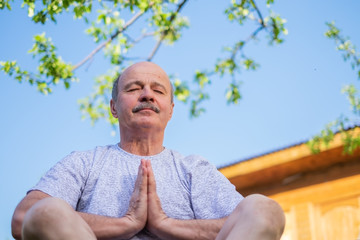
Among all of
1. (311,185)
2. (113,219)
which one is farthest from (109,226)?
(311,185)

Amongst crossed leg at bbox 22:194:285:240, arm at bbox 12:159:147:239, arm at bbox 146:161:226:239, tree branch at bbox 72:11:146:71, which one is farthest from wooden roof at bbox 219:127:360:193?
crossed leg at bbox 22:194:285:240

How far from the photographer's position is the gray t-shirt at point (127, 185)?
93.7 inches

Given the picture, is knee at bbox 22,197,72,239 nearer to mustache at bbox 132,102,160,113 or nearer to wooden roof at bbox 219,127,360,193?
mustache at bbox 132,102,160,113

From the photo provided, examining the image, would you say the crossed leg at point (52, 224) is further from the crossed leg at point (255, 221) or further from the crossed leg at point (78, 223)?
the crossed leg at point (255, 221)

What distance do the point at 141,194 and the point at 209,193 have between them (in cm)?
39

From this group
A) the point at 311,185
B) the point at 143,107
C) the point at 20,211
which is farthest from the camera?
the point at 311,185

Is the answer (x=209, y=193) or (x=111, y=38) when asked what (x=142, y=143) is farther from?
(x=111, y=38)

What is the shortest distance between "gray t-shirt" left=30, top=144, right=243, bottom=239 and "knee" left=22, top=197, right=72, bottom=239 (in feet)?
1.47

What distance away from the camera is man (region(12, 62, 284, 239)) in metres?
1.87

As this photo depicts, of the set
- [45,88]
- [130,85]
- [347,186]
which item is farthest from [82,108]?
[130,85]

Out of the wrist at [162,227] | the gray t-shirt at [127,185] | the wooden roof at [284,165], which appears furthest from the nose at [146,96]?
the wooden roof at [284,165]

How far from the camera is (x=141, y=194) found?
229cm

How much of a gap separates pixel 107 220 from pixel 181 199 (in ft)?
1.40

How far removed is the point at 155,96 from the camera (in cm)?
281
